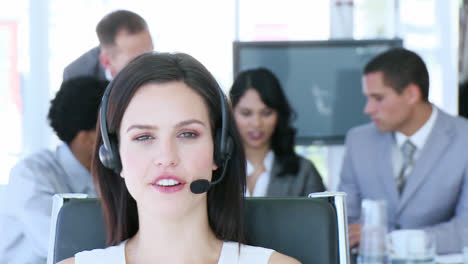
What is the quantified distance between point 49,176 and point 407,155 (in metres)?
1.70

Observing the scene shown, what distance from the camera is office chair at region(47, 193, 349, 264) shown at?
1.46 m

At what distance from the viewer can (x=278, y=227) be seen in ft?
4.88

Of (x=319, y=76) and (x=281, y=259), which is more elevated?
(x=319, y=76)

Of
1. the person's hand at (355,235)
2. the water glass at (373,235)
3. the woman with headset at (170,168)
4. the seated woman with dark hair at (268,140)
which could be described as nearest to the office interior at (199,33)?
the seated woman with dark hair at (268,140)

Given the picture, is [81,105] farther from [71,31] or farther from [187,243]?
[71,31]

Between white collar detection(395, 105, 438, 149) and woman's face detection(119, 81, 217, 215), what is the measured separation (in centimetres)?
186

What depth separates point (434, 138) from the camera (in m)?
2.95

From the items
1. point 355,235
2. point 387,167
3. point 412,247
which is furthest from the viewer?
point 387,167

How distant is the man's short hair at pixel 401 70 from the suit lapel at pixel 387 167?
272 millimetres

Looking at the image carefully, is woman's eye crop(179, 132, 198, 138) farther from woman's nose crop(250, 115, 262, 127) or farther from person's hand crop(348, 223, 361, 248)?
woman's nose crop(250, 115, 262, 127)

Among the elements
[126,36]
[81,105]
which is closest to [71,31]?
[126,36]

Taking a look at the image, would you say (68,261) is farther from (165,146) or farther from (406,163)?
(406,163)

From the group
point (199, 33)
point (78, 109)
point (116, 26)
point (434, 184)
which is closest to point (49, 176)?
point (78, 109)

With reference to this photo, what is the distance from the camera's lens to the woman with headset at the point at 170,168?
134 centimetres
